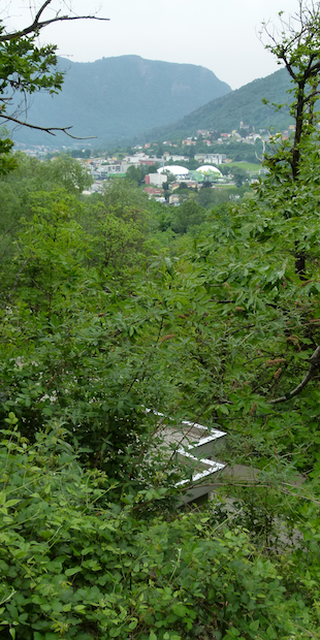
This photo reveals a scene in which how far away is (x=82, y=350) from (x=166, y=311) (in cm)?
84

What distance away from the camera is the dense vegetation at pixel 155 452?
1746mm

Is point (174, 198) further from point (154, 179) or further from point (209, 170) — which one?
point (209, 170)

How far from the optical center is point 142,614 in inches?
67.7

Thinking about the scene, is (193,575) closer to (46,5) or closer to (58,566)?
(58,566)

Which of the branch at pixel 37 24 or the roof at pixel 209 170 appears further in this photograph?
the roof at pixel 209 170

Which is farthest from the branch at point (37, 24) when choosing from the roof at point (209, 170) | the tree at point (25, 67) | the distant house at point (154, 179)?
the roof at point (209, 170)

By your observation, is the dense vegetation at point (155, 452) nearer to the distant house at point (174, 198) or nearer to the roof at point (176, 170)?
the distant house at point (174, 198)

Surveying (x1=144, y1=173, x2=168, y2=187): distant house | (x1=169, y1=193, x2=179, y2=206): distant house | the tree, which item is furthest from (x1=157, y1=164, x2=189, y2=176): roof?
the tree

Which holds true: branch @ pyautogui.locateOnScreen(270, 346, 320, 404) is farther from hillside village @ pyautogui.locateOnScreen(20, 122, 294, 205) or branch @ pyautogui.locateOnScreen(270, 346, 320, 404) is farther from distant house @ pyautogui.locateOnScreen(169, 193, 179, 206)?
hillside village @ pyautogui.locateOnScreen(20, 122, 294, 205)

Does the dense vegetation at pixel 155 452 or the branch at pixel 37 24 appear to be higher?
the branch at pixel 37 24

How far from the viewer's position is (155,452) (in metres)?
2.97

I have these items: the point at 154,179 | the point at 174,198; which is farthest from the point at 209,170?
the point at 174,198

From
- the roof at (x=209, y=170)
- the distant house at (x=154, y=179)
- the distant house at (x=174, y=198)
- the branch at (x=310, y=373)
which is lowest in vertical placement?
the distant house at (x=174, y=198)

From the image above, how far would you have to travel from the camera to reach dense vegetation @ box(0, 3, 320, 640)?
1746 millimetres
